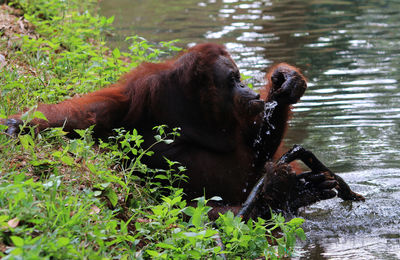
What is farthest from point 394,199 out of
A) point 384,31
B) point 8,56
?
point 384,31

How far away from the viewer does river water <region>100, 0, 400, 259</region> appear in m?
4.11

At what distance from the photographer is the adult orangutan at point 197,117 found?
154 inches

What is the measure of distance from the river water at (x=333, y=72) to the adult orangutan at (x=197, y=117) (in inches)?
17.6

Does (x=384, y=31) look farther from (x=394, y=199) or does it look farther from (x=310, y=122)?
(x=394, y=199)

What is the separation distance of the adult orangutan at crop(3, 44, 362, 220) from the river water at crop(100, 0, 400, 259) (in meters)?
0.45

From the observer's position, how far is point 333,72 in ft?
25.4

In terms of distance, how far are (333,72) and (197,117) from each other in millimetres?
4157

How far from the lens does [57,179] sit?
111 inches

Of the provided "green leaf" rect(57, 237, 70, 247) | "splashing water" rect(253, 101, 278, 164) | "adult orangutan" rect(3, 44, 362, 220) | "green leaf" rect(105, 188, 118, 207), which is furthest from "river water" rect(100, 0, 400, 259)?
"green leaf" rect(57, 237, 70, 247)

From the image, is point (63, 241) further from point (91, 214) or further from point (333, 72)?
point (333, 72)

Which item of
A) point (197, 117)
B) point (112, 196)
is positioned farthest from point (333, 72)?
point (112, 196)

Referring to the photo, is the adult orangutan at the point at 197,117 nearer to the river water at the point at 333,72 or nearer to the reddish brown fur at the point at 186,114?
the reddish brown fur at the point at 186,114

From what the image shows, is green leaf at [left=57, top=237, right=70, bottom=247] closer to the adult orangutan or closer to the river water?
the adult orangutan

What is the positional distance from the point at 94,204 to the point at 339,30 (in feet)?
25.9
